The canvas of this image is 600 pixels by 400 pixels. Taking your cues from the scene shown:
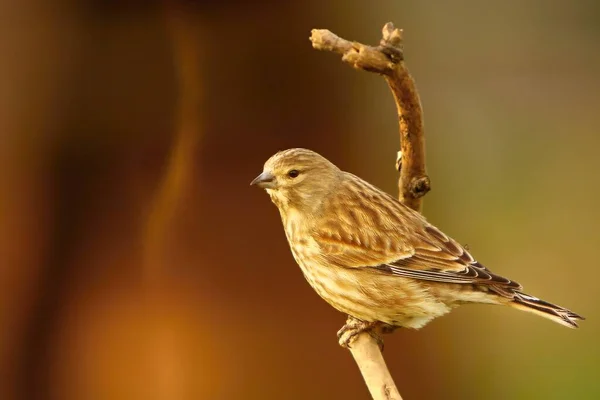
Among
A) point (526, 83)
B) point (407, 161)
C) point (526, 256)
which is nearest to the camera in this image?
point (407, 161)

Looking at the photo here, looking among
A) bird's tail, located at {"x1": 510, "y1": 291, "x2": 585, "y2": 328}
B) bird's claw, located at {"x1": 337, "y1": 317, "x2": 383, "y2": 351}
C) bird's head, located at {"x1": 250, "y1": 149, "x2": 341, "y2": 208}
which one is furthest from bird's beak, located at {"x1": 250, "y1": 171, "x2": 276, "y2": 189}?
bird's tail, located at {"x1": 510, "y1": 291, "x2": 585, "y2": 328}

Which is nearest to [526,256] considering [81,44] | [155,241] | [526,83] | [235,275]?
[526,83]

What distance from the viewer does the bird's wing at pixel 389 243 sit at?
1.61 meters

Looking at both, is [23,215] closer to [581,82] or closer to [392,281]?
[392,281]

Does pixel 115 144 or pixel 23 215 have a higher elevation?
pixel 115 144

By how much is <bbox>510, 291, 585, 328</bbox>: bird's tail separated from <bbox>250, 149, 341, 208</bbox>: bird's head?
44 cm

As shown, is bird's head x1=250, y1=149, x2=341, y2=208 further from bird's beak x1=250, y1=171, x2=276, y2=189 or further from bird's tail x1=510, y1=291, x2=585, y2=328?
bird's tail x1=510, y1=291, x2=585, y2=328

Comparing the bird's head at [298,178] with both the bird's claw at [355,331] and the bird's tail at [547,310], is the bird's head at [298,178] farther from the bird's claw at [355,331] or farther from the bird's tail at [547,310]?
the bird's tail at [547,310]

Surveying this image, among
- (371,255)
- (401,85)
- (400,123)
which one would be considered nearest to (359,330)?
(371,255)

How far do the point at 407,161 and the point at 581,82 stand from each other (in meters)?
2.29

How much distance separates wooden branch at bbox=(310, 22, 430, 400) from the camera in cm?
112

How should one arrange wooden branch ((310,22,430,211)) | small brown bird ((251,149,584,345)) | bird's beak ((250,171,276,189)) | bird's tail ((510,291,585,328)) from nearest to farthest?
wooden branch ((310,22,430,211)), bird's tail ((510,291,585,328)), bird's beak ((250,171,276,189)), small brown bird ((251,149,584,345))

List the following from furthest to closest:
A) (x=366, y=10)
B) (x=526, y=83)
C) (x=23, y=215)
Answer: (x=526, y=83), (x=366, y=10), (x=23, y=215)

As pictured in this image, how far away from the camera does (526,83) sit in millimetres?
3422
